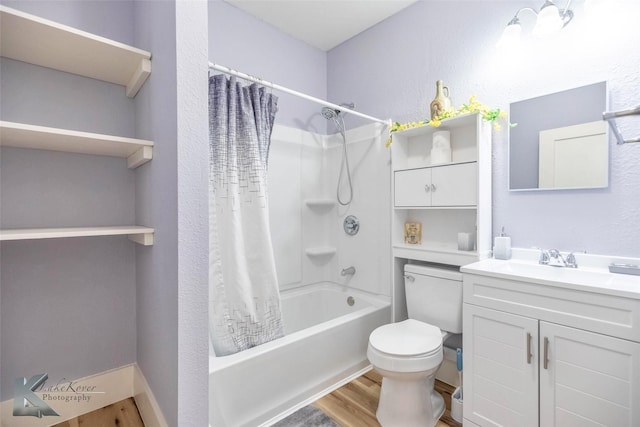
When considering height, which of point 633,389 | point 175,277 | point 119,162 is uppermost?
point 119,162

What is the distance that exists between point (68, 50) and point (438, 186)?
203cm

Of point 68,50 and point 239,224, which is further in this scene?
point 239,224

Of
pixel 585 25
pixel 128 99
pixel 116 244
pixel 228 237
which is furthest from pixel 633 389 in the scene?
pixel 128 99

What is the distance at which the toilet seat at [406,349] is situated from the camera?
1.45 m

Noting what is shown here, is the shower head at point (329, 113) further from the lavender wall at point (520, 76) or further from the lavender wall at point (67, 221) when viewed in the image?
the lavender wall at point (67, 221)

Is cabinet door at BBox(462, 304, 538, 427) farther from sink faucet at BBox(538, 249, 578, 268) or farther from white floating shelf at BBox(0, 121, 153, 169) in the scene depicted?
white floating shelf at BBox(0, 121, 153, 169)

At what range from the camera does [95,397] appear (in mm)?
1552

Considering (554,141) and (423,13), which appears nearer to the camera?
(554,141)

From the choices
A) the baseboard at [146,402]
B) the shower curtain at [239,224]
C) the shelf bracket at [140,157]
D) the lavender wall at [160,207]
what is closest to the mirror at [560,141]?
the shower curtain at [239,224]

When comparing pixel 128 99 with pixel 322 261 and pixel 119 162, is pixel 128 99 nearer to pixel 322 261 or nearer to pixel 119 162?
pixel 119 162

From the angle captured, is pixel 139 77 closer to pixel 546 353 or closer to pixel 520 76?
pixel 520 76

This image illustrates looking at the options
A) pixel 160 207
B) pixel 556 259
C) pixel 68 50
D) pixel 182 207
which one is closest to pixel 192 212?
pixel 182 207

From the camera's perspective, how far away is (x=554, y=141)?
160 centimetres

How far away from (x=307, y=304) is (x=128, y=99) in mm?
1968
